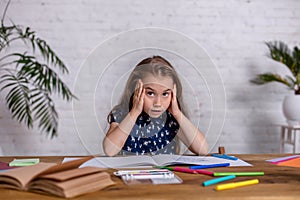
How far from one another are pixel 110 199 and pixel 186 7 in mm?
2486

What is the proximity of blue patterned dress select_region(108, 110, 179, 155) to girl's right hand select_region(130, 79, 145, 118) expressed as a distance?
27mm

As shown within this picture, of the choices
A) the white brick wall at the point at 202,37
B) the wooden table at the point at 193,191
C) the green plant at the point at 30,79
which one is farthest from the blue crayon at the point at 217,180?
the white brick wall at the point at 202,37

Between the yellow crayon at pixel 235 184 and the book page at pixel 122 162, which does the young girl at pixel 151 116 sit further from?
the yellow crayon at pixel 235 184

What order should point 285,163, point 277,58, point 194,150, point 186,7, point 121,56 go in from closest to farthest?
point 121,56
point 285,163
point 194,150
point 277,58
point 186,7

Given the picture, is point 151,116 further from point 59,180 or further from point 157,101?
point 59,180

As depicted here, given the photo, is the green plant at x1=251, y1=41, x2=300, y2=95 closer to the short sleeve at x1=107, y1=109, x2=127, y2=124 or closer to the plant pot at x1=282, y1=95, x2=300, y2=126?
the plant pot at x1=282, y1=95, x2=300, y2=126

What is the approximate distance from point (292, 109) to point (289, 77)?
224mm

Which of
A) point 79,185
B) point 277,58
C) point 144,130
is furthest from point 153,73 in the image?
point 277,58

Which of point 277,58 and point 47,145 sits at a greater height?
point 277,58

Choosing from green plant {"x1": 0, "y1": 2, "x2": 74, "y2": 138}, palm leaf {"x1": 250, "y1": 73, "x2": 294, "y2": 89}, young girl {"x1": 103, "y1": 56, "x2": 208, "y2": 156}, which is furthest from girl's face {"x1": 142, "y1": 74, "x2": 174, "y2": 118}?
palm leaf {"x1": 250, "y1": 73, "x2": 294, "y2": 89}

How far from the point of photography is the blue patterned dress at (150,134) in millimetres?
1373

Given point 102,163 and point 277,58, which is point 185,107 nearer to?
point 102,163

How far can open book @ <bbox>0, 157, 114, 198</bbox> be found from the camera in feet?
3.03

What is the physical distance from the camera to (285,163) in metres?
1.39
